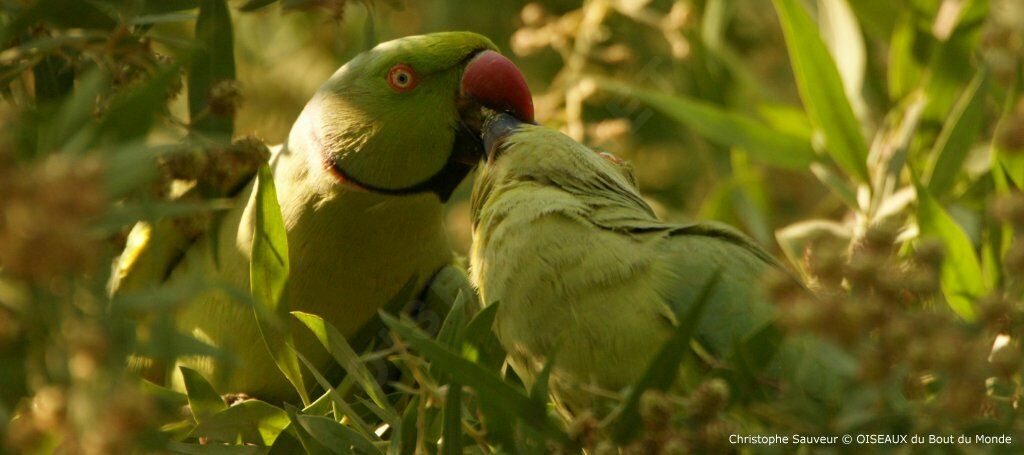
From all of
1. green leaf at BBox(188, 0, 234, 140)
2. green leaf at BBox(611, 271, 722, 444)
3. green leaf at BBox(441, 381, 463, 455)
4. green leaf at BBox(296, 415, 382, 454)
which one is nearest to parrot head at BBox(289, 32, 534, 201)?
green leaf at BBox(188, 0, 234, 140)

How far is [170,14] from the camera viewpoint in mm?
1811

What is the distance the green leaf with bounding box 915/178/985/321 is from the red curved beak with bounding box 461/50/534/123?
81cm

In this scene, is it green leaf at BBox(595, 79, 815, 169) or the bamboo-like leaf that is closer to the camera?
green leaf at BBox(595, 79, 815, 169)

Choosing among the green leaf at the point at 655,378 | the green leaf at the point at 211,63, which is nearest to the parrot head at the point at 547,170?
the green leaf at the point at 211,63

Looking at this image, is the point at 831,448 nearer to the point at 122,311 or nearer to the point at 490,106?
the point at 122,311

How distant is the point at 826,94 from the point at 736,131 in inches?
9.4

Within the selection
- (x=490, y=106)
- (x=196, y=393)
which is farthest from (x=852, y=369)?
(x=490, y=106)

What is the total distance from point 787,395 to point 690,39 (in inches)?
83.2

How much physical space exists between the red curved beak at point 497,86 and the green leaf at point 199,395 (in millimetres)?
890

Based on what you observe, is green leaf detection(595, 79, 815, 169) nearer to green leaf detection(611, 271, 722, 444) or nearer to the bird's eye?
the bird's eye

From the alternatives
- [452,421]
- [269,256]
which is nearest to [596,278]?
[452,421]

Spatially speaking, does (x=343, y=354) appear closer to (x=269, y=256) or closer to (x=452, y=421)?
(x=269, y=256)

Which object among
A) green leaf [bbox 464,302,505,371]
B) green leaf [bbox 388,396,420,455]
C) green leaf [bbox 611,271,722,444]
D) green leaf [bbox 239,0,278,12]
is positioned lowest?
green leaf [bbox 388,396,420,455]

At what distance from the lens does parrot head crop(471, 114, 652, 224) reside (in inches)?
76.5
